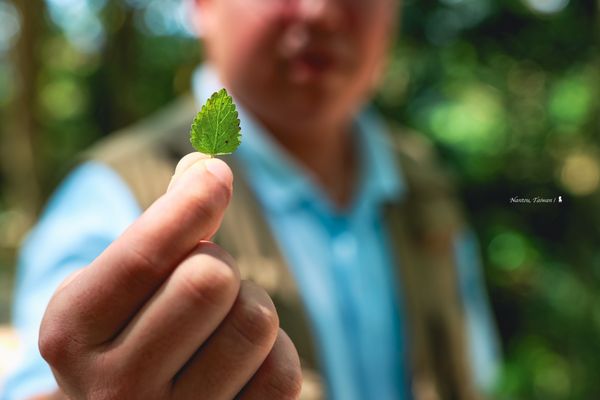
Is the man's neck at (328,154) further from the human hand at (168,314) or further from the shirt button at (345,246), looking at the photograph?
the human hand at (168,314)

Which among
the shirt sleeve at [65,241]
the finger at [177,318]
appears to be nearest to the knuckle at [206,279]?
the finger at [177,318]

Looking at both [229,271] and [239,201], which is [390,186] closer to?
[239,201]

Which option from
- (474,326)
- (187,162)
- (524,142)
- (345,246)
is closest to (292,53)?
(345,246)

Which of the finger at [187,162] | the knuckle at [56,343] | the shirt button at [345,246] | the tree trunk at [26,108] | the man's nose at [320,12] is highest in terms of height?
the finger at [187,162]

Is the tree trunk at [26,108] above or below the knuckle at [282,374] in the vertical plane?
below

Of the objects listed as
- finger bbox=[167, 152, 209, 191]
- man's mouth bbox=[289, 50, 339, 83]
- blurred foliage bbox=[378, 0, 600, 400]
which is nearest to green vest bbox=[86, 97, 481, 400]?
man's mouth bbox=[289, 50, 339, 83]

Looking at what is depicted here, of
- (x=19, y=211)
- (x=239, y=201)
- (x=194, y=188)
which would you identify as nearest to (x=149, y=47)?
(x=19, y=211)

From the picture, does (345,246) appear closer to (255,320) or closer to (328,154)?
(328,154)
